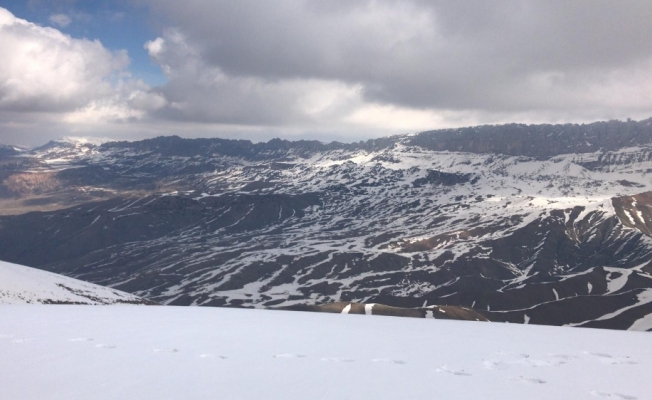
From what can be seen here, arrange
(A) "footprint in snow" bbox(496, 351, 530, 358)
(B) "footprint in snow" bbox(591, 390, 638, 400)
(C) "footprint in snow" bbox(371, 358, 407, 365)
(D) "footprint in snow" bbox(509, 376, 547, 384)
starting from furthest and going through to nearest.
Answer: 1. (A) "footprint in snow" bbox(496, 351, 530, 358)
2. (C) "footprint in snow" bbox(371, 358, 407, 365)
3. (D) "footprint in snow" bbox(509, 376, 547, 384)
4. (B) "footprint in snow" bbox(591, 390, 638, 400)

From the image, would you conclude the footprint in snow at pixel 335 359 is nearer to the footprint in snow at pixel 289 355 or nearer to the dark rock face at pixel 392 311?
the footprint in snow at pixel 289 355

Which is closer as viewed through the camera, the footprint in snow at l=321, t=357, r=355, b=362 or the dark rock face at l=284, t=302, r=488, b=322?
the footprint in snow at l=321, t=357, r=355, b=362

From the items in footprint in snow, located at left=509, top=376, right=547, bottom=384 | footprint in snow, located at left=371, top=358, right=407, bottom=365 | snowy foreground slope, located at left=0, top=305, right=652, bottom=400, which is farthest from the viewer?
footprint in snow, located at left=371, top=358, right=407, bottom=365

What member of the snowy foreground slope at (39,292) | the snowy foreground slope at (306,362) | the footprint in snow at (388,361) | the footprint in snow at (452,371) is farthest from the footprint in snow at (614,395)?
the snowy foreground slope at (39,292)

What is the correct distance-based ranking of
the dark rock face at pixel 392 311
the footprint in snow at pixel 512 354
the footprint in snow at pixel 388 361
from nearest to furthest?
the footprint in snow at pixel 388 361 < the footprint in snow at pixel 512 354 < the dark rock face at pixel 392 311

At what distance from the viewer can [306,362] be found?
11.1 meters

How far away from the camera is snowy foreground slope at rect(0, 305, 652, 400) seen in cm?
890

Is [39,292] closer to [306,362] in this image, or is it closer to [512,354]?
[306,362]

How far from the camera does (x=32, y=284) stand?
43312mm

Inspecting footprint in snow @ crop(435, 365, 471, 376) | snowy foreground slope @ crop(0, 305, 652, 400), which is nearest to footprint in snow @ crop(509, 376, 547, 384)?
snowy foreground slope @ crop(0, 305, 652, 400)

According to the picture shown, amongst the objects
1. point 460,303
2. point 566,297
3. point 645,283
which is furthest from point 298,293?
point 645,283

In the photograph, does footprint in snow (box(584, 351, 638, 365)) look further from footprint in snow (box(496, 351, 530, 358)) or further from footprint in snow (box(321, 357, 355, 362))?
footprint in snow (box(321, 357, 355, 362))

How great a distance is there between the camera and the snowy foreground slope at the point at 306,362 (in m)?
8.90

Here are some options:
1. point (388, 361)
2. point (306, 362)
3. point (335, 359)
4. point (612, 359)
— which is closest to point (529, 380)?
point (388, 361)
